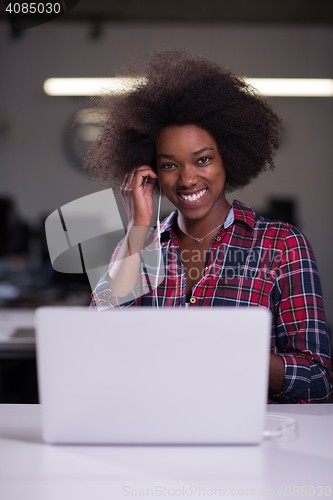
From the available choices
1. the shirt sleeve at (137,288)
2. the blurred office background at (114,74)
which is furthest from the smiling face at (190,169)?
the blurred office background at (114,74)

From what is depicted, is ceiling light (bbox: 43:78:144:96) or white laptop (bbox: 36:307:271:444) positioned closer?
white laptop (bbox: 36:307:271:444)

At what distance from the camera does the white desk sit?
2.11ft

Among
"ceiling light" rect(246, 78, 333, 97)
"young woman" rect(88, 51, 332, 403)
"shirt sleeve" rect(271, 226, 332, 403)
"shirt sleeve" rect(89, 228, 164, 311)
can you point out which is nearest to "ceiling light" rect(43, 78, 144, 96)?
"ceiling light" rect(246, 78, 333, 97)

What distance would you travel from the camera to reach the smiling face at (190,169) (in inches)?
58.8

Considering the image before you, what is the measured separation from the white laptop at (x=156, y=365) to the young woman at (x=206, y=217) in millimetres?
587

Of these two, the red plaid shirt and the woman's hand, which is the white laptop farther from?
the woman's hand

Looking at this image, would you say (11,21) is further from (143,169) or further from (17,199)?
(143,169)

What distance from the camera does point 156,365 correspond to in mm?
713

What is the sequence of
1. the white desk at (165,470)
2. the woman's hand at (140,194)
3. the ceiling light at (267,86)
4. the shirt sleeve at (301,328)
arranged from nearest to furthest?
the white desk at (165,470) < the shirt sleeve at (301,328) < the woman's hand at (140,194) < the ceiling light at (267,86)

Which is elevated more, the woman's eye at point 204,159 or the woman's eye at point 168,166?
the woman's eye at point 204,159

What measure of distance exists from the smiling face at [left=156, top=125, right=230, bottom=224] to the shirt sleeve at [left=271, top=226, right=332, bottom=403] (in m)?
0.30

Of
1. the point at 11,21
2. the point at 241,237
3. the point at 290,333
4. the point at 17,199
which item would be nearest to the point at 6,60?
the point at 11,21

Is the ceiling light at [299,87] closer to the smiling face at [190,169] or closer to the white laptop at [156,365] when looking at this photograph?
the smiling face at [190,169]

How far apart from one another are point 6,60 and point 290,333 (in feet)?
8.19
